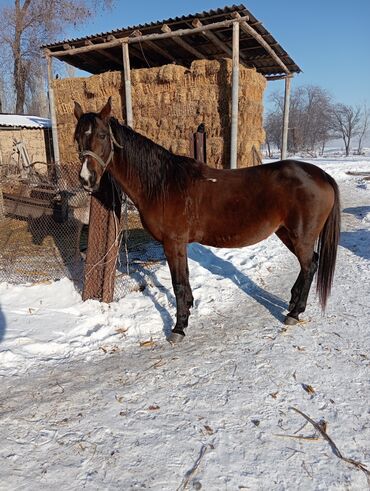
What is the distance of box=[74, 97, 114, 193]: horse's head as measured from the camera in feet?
8.72

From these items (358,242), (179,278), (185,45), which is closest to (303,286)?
(179,278)

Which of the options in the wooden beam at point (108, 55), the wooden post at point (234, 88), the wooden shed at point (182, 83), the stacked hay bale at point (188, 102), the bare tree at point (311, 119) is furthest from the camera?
the bare tree at point (311, 119)

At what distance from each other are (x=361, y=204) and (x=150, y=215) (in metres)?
8.08

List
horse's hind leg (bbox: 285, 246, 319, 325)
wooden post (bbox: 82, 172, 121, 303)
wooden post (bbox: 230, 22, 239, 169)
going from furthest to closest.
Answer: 1. wooden post (bbox: 230, 22, 239, 169)
2. wooden post (bbox: 82, 172, 121, 303)
3. horse's hind leg (bbox: 285, 246, 319, 325)

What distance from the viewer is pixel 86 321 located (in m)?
3.31

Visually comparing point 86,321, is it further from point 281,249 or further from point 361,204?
point 361,204

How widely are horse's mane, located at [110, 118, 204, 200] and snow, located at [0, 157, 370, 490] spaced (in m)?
1.38

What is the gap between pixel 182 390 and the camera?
235 cm

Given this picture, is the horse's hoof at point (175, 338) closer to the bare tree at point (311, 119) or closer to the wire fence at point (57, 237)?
the wire fence at point (57, 237)

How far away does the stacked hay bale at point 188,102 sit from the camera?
823 cm

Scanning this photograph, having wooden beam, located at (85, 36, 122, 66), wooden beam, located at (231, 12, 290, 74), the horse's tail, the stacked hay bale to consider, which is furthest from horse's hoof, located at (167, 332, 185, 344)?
wooden beam, located at (85, 36, 122, 66)

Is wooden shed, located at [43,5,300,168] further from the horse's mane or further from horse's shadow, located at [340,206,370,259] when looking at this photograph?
the horse's mane

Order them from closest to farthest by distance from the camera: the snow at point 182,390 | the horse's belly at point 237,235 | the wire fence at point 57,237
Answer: the snow at point 182,390 → the horse's belly at point 237,235 → the wire fence at point 57,237

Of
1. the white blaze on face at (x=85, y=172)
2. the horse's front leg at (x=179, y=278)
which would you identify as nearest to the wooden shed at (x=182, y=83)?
the horse's front leg at (x=179, y=278)
